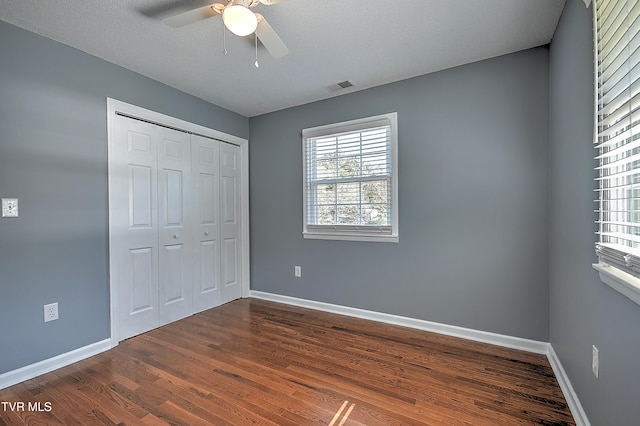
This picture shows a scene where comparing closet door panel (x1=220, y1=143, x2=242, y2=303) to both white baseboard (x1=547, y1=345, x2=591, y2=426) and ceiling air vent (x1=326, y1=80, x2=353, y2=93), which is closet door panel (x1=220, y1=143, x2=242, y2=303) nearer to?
ceiling air vent (x1=326, y1=80, x2=353, y2=93)

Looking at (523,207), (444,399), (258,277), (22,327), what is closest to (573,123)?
(523,207)

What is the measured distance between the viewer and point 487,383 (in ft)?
6.20

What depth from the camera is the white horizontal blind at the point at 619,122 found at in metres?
1.03

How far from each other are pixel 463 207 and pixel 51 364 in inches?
136

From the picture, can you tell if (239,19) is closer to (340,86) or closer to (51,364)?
(340,86)

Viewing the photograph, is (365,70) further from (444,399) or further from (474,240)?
(444,399)

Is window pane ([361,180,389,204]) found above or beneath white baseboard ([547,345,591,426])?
above

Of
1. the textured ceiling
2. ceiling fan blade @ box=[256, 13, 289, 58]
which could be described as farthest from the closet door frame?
ceiling fan blade @ box=[256, 13, 289, 58]

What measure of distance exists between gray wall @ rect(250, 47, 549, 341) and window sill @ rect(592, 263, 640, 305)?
1.13 metres

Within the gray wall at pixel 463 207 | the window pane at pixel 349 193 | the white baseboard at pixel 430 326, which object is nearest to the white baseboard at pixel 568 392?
the white baseboard at pixel 430 326

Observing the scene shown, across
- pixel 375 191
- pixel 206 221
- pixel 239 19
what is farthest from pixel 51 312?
pixel 375 191

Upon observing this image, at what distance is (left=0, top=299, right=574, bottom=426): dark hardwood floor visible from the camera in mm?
1612

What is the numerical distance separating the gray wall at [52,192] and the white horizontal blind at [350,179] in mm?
1951

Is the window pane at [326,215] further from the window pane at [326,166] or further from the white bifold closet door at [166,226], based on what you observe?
the white bifold closet door at [166,226]
